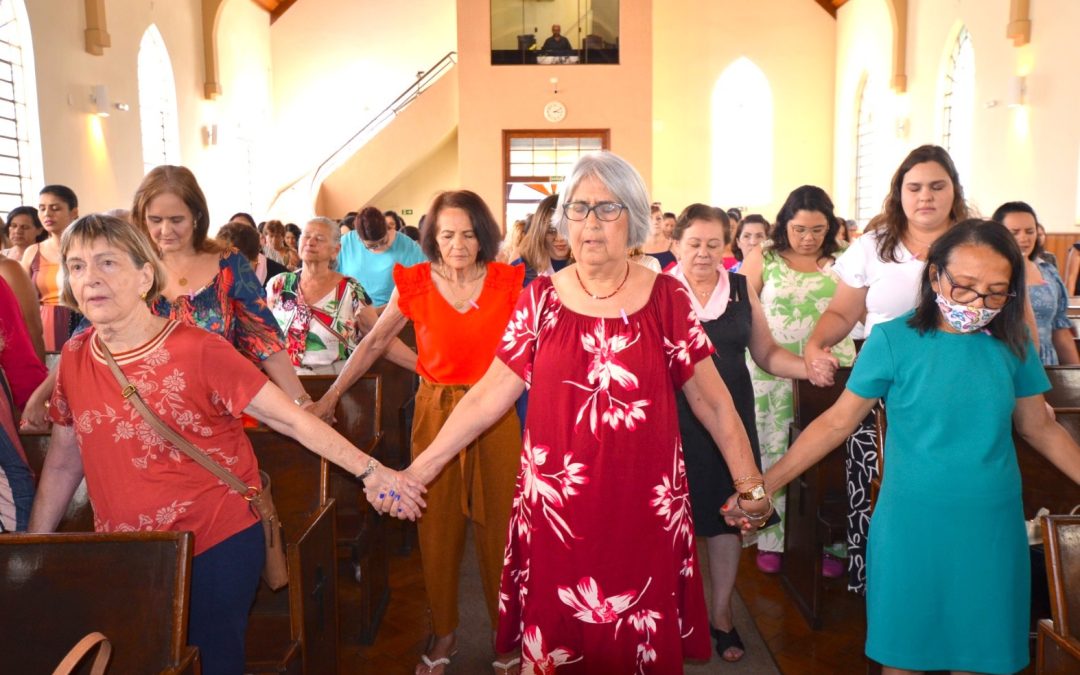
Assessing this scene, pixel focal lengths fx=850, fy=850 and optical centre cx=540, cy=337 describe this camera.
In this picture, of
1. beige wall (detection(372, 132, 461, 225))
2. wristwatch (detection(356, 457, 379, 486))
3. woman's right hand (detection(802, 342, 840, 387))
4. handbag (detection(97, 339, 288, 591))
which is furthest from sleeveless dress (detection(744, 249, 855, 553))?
beige wall (detection(372, 132, 461, 225))

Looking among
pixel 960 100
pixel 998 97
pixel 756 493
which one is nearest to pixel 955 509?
pixel 756 493

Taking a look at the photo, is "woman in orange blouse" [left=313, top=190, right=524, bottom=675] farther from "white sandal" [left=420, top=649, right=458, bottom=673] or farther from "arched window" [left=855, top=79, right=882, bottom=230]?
"arched window" [left=855, top=79, right=882, bottom=230]

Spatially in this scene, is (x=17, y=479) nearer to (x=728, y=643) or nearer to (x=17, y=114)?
(x=728, y=643)

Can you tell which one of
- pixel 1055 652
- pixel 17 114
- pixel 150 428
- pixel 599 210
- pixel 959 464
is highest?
pixel 17 114

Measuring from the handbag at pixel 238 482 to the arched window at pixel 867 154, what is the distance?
15941 mm

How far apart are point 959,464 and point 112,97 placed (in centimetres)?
1175

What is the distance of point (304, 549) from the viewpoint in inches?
95.0

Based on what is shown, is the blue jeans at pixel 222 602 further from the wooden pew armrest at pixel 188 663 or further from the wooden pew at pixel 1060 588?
the wooden pew at pixel 1060 588

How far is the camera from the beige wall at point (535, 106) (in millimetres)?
Answer: 15203

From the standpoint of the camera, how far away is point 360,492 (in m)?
3.92

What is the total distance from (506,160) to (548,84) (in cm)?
154

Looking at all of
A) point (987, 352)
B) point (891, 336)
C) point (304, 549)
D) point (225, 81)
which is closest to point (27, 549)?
point (304, 549)

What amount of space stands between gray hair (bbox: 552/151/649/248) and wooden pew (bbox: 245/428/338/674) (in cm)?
120

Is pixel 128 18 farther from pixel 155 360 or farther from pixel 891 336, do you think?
pixel 891 336
